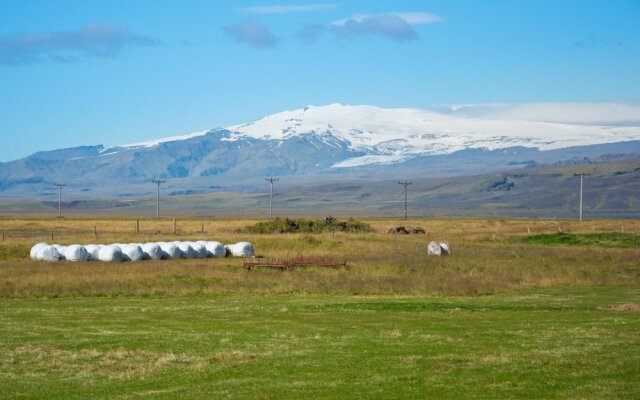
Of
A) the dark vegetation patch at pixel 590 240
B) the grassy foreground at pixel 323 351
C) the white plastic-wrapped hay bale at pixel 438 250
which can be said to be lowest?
the dark vegetation patch at pixel 590 240

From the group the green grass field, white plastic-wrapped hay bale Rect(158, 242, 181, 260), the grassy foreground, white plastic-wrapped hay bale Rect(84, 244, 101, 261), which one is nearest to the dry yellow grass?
the green grass field

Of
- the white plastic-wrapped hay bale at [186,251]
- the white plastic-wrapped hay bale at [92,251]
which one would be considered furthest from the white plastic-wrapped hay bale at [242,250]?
the white plastic-wrapped hay bale at [92,251]

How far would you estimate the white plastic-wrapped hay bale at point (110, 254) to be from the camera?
197ft

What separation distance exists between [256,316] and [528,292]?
15456 mm

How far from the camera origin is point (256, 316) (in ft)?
108

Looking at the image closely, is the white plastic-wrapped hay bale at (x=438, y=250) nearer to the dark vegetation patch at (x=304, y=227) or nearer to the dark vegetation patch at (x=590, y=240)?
the dark vegetation patch at (x=590, y=240)

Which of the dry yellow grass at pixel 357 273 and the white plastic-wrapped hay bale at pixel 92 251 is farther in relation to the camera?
the white plastic-wrapped hay bale at pixel 92 251

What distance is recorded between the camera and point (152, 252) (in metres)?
62.0

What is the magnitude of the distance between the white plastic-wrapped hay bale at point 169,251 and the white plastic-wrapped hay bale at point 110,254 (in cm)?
324

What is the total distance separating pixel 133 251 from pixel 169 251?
8.95 ft

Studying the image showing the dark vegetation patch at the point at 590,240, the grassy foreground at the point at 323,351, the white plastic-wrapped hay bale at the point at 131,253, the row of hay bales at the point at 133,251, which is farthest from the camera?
the dark vegetation patch at the point at 590,240

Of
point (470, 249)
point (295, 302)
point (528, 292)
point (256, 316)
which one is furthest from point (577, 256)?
point (256, 316)

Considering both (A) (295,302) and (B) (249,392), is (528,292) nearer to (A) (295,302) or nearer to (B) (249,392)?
(A) (295,302)

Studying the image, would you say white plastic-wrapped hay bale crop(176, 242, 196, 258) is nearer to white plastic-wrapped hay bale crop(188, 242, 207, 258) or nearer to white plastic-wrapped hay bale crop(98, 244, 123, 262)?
white plastic-wrapped hay bale crop(188, 242, 207, 258)
